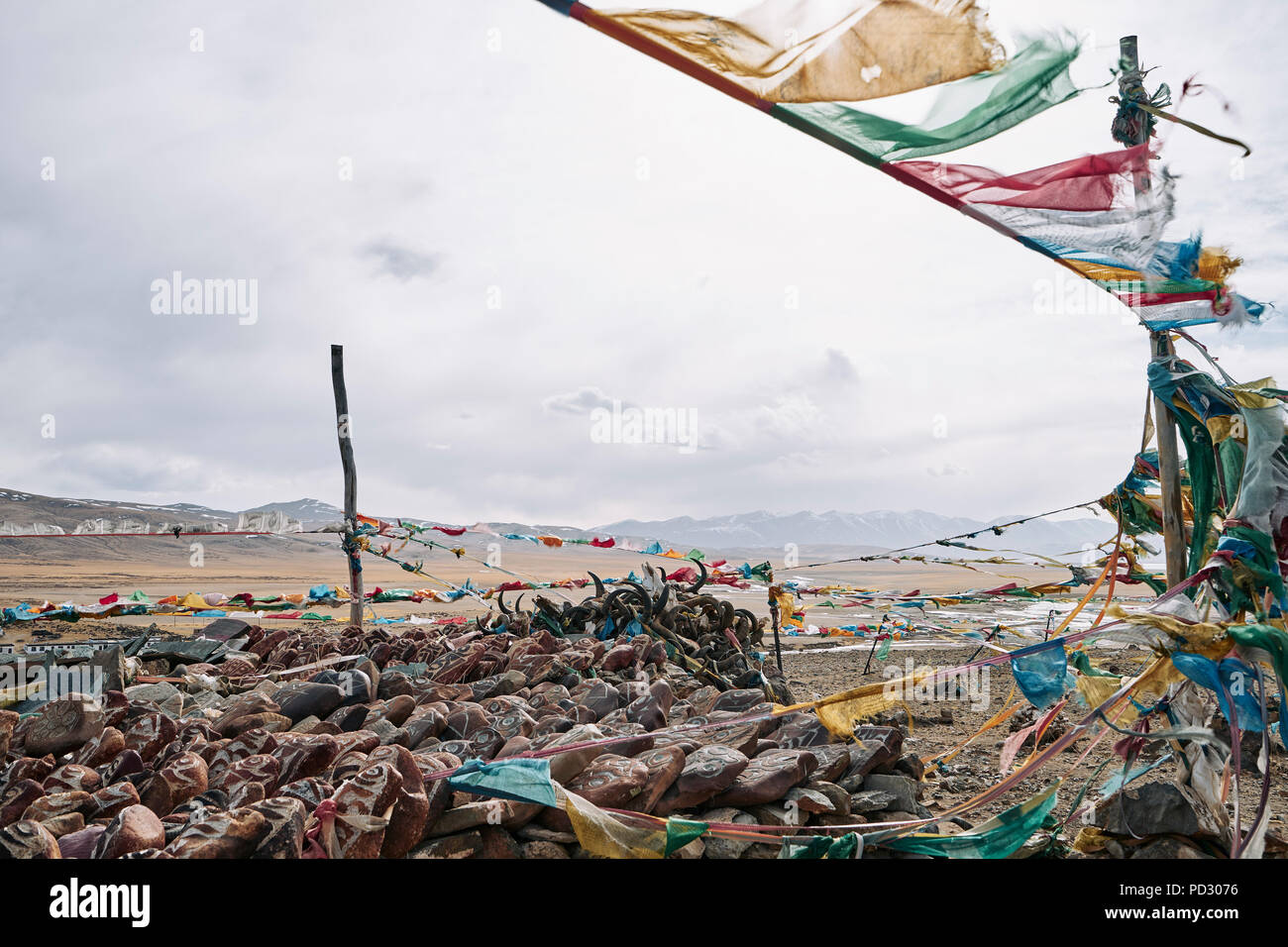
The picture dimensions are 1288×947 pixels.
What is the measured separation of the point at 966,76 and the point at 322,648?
5.92m

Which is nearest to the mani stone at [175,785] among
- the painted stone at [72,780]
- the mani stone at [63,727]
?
the painted stone at [72,780]

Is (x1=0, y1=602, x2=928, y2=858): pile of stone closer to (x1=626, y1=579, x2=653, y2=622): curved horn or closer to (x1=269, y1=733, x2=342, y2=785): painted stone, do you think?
(x1=269, y1=733, x2=342, y2=785): painted stone

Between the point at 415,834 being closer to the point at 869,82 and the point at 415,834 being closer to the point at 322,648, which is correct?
the point at 869,82

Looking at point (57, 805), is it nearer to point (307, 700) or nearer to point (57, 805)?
point (57, 805)

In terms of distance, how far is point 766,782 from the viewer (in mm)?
3102

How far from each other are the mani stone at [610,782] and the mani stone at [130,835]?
1429 millimetres

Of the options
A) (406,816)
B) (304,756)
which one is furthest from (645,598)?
(406,816)

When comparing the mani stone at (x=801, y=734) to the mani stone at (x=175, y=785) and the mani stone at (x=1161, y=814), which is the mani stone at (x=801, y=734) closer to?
the mani stone at (x=1161, y=814)

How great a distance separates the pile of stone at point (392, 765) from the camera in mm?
2660

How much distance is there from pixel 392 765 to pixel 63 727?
202 cm
